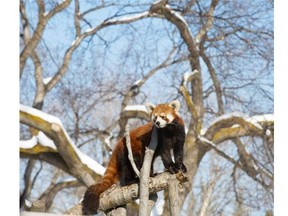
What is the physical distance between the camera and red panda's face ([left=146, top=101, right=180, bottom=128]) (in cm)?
341

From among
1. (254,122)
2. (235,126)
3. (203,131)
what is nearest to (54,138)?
(203,131)

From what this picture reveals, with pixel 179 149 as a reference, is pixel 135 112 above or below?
above

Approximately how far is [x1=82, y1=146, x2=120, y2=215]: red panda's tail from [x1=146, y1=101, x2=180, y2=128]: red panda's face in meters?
0.34

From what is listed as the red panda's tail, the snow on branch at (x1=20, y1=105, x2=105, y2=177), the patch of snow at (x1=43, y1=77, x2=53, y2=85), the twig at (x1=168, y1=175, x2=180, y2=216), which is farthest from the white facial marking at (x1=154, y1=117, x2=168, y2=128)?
the patch of snow at (x1=43, y1=77, x2=53, y2=85)

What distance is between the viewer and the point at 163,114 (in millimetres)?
3488

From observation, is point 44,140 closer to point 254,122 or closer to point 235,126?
point 235,126

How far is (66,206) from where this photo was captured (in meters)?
8.78

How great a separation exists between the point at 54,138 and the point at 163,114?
3.17m

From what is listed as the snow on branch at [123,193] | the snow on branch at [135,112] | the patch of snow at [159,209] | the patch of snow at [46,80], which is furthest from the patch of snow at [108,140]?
the snow on branch at [123,193]

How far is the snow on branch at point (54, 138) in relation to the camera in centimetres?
641

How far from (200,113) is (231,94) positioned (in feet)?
1.40

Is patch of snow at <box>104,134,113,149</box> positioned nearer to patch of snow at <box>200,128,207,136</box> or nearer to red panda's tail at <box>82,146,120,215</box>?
patch of snow at <box>200,128,207,136</box>

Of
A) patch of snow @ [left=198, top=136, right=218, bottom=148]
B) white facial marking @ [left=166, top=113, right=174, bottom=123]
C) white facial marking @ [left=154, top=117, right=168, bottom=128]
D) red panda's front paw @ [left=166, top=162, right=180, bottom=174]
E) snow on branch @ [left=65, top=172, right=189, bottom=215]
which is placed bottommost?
snow on branch @ [left=65, top=172, right=189, bottom=215]
